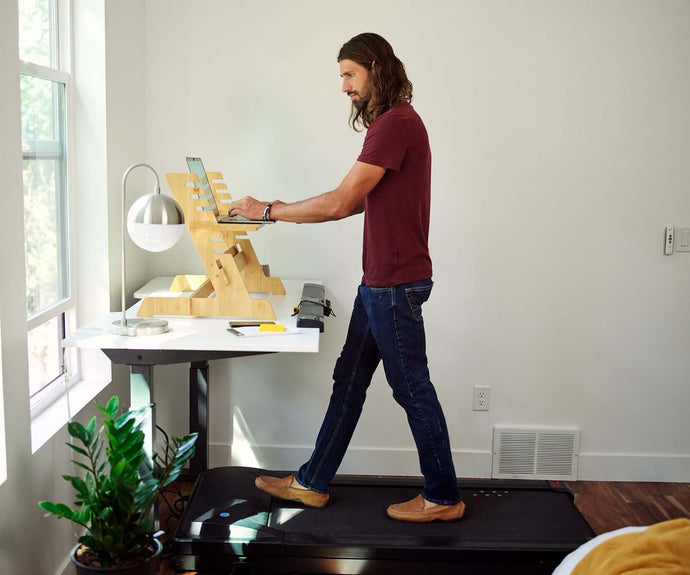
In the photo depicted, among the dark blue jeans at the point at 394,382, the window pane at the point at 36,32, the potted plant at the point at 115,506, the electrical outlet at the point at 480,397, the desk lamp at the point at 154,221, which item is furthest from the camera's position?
the electrical outlet at the point at 480,397

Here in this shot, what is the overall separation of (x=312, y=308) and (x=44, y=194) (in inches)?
35.6

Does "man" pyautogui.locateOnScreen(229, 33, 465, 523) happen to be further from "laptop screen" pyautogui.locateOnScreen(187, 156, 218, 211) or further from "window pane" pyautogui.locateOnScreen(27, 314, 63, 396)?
"window pane" pyautogui.locateOnScreen(27, 314, 63, 396)

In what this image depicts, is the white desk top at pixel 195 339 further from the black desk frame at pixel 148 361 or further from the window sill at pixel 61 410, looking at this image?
the window sill at pixel 61 410

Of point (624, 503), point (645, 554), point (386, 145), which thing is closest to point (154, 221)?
point (386, 145)

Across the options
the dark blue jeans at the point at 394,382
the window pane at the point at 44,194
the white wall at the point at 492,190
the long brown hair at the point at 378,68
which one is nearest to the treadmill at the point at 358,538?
the dark blue jeans at the point at 394,382

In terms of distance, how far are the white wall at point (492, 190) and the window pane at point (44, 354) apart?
747 millimetres

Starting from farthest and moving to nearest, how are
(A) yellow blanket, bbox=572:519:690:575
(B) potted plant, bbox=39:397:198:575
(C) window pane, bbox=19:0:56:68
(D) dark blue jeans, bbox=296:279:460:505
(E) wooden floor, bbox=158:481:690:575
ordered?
(E) wooden floor, bbox=158:481:690:575
(D) dark blue jeans, bbox=296:279:460:505
(C) window pane, bbox=19:0:56:68
(B) potted plant, bbox=39:397:198:575
(A) yellow blanket, bbox=572:519:690:575

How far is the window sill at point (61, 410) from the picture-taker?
232 cm

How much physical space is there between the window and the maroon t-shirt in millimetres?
1000

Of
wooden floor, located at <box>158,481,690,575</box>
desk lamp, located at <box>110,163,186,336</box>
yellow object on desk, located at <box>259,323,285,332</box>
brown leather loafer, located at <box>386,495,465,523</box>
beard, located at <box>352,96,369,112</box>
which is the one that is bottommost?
wooden floor, located at <box>158,481,690,575</box>

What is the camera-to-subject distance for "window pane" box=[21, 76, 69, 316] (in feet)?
7.93

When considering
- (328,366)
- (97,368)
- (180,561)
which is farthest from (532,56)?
(180,561)

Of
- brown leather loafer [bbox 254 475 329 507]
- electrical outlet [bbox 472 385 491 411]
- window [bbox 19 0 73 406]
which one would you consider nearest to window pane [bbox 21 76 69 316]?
window [bbox 19 0 73 406]

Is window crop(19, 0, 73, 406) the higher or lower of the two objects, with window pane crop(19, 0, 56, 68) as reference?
lower
